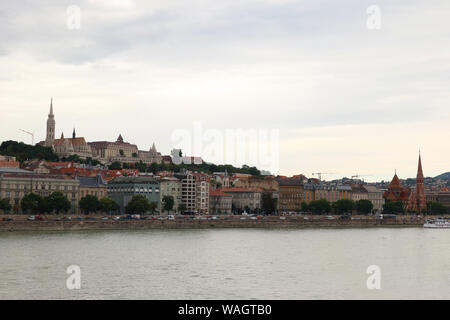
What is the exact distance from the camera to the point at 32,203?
75312 mm

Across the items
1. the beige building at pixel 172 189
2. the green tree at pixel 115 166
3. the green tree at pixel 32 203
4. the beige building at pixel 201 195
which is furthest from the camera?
the green tree at pixel 115 166

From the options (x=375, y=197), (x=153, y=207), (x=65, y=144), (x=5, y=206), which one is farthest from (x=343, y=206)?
(x=65, y=144)

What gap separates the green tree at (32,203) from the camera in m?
75.0

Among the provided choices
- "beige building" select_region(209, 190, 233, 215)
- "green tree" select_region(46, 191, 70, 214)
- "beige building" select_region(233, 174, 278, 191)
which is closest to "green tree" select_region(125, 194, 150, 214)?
"green tree" select_region(46, 191, 70, 214)

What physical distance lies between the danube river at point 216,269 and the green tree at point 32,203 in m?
24.8

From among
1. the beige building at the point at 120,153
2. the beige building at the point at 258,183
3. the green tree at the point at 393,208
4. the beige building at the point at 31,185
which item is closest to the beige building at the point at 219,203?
the beige building at the point at 258,183

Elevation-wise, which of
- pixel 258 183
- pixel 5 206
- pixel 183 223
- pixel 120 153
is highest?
pixel 120 153

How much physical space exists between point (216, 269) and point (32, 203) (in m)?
45.8

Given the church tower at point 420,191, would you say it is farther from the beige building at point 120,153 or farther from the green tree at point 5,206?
the green tree at point 5,206

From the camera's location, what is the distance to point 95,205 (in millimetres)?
82500

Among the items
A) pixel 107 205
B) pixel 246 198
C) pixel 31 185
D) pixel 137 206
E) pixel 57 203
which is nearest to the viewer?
pixel 57 203

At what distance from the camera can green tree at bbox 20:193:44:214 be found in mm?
74994

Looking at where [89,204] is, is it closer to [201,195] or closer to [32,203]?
[32,203]
